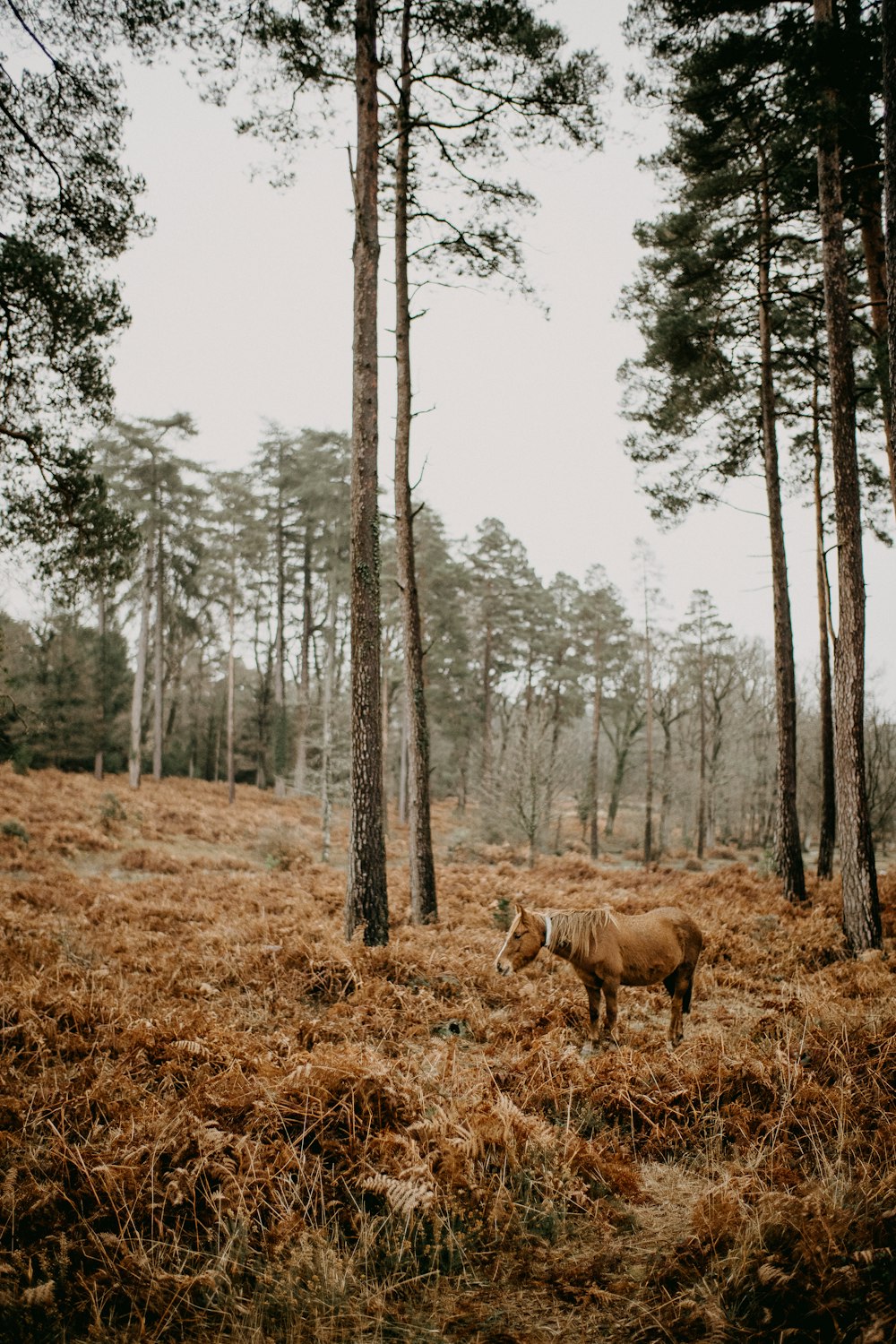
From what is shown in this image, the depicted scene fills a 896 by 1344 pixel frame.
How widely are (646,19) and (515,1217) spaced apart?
13.2m

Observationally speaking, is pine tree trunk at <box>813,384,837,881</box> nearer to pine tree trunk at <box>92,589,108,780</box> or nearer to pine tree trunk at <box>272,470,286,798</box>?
pine tree trunk at <box>272,470,286,798</box>

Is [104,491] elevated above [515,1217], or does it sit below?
above

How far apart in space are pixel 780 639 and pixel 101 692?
1030 inches

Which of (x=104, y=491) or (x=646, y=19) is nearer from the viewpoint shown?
(x=646, y=19)

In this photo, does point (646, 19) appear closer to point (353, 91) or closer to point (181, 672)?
point (353, 91)

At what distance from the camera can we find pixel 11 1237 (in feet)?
8.90

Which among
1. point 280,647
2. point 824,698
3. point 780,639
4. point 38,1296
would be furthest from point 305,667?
point 38,1296

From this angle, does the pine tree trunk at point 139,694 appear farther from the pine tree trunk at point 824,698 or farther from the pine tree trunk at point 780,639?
the pine tree trunk at point 824,698

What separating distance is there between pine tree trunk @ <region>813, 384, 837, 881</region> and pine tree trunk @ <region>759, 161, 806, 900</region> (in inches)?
75.6

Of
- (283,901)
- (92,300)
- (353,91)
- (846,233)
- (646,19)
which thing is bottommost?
(283,901)

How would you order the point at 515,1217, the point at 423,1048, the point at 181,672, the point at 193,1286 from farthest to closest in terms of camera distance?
the point at 181,672 < the point at 423,1048 < the point at 515,1217 < the point at 193,1286

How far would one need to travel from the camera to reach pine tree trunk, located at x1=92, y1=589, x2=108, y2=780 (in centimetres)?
2612

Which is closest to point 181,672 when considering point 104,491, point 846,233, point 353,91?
point 104,491

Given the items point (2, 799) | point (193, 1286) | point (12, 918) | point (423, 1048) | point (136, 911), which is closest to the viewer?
point (193, 1286)
